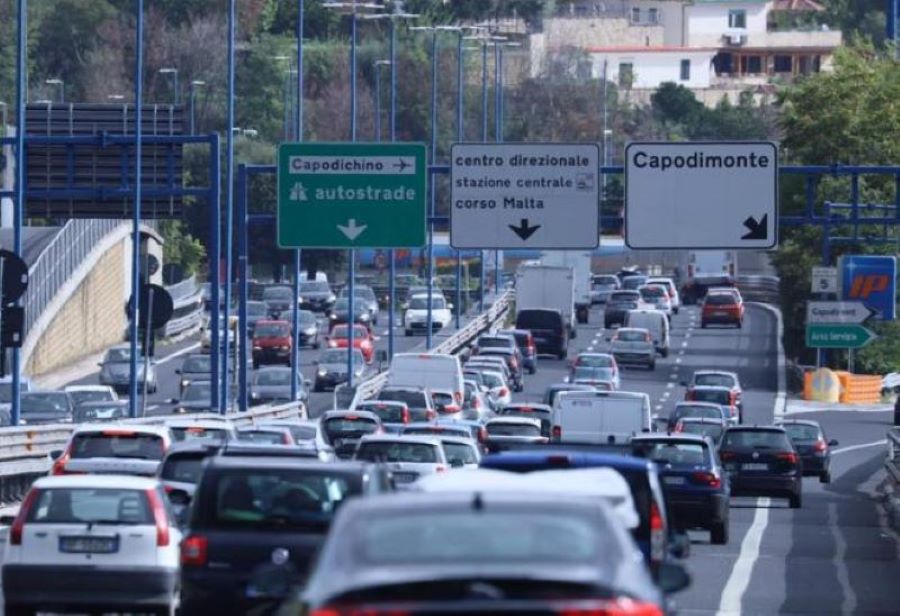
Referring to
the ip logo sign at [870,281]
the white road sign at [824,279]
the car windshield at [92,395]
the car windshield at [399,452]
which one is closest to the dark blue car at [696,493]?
the car windshield at [399,452]

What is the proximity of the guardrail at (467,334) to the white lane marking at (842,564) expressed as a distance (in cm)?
2028

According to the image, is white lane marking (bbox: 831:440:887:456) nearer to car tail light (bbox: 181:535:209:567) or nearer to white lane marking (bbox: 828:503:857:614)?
white lane marking (bbox: 828:503:857:614)

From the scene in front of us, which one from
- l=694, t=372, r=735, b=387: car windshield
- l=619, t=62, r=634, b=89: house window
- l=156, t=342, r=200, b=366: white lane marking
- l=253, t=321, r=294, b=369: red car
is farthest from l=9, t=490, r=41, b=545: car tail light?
l=619, t=62, r=634, b=89: house window

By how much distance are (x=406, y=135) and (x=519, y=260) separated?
9.36m

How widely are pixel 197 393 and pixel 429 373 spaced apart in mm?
5418

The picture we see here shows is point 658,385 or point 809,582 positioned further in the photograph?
point 658,385

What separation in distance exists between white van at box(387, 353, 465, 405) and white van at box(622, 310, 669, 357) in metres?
29.3

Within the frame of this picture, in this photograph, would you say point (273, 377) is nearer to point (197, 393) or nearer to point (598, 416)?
point (197, 393)

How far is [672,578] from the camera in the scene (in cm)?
1213

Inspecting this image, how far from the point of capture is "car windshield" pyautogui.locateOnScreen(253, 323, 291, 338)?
79.1m

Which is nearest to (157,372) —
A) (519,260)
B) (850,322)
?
(850,322)

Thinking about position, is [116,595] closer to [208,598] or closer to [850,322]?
[208,598]

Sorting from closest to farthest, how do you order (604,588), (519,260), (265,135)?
(604,588)
(265,135)
(519,260)

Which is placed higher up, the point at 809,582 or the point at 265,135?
the point at 265,135
